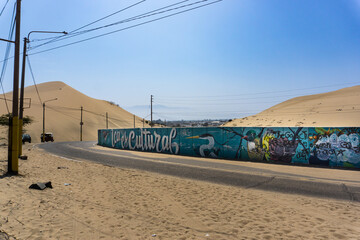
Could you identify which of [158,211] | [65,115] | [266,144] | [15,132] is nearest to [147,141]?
[266,144]

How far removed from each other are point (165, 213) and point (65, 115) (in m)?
96.1

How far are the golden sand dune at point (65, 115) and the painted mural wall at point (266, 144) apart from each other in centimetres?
5925

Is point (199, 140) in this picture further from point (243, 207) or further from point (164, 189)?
point (243, 207)

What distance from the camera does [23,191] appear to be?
8.39 metres

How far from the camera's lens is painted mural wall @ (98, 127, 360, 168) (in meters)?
15.1

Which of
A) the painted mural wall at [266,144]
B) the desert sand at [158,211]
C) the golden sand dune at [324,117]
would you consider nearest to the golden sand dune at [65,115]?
the golden sand dune at [324,117]

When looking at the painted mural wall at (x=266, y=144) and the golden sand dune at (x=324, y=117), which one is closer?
the painted mural wall at (x=266, y=144)

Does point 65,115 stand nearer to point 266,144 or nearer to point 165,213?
point 266,144

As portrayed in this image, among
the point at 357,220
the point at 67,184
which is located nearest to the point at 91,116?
the point at 67,184

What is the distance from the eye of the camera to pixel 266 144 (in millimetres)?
17953

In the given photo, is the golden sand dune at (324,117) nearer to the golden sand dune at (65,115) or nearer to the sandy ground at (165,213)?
the golden sand dune at (65,115)

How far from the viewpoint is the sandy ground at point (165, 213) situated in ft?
18.3

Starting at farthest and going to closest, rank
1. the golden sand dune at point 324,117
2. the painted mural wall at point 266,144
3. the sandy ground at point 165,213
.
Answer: the golden sand dune at point 324,117
the painted mural wall at point 266,144
the sandy ground at point 165,213

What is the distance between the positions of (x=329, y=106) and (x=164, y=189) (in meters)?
81.9
